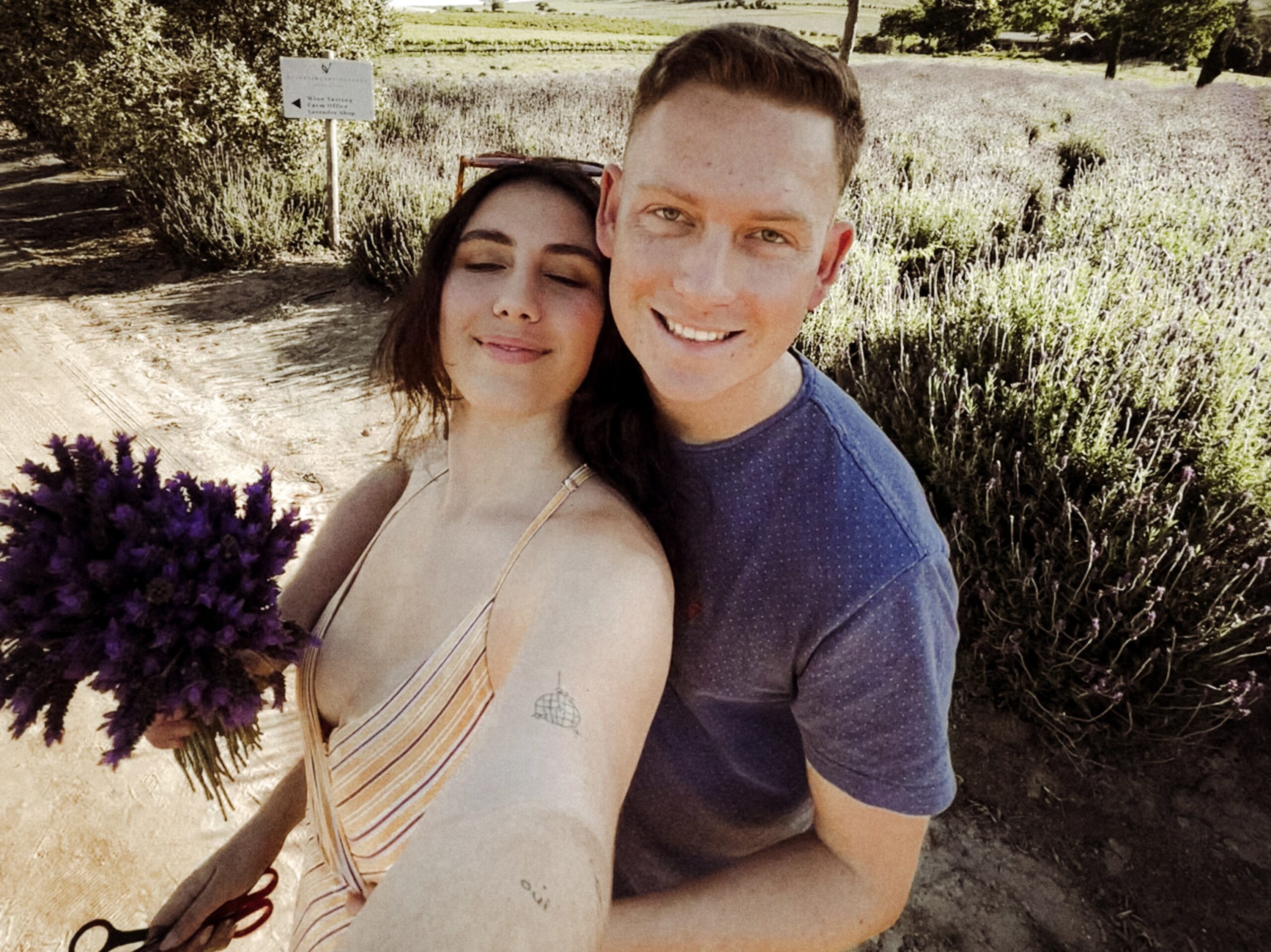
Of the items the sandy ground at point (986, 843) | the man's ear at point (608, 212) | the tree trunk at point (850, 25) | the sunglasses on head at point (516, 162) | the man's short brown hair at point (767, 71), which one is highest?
the tree trunk at point (850, 25)

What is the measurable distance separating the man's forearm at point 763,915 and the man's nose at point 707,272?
97cm

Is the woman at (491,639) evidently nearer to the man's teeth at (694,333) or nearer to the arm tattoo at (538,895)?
the arm tattoo at (538,895)

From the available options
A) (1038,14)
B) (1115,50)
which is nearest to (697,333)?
(1115,50)

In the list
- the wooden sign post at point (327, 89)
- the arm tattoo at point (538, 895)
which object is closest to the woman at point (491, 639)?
the arm tattoo at point (538, 895)

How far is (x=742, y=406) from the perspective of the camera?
1.24 metres

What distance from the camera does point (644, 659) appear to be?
3.50 feet

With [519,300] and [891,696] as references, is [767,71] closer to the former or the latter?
[519,300]

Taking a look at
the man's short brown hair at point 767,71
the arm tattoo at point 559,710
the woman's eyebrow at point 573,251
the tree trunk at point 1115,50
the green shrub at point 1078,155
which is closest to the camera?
the arm tattoo at point 559,710

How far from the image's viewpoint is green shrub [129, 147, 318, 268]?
729 centimetres

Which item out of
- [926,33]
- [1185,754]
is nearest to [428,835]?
[1185,754]

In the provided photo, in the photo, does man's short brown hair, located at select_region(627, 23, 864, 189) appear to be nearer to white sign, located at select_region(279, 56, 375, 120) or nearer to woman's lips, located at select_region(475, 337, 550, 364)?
woman's lips, located at select_region(475, 337, 550, 364)

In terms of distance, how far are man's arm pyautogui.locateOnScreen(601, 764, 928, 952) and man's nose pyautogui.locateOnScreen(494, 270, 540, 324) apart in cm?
96

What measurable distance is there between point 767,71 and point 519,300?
0.58 metres

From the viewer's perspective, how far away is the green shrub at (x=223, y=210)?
7289mm
